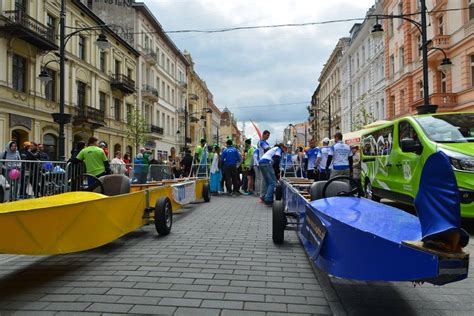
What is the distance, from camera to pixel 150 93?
44219 mm

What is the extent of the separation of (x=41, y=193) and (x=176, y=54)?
51576 millimetres

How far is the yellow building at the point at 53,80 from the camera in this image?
21.3 metres

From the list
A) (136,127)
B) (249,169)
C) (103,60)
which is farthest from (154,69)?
(249,169)

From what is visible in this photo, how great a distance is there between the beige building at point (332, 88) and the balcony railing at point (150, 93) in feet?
68.0

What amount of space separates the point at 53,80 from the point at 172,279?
25.6 meters

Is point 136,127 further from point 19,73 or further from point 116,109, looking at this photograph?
point 19,73

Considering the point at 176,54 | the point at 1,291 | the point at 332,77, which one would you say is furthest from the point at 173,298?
the point at 332,77

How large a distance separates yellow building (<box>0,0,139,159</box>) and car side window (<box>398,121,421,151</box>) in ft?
64.0

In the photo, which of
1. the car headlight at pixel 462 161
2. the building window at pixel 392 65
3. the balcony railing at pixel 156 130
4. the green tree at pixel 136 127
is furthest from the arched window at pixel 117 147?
the car headlight at pixel 462 161

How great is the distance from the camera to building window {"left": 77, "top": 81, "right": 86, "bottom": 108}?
30031 mm

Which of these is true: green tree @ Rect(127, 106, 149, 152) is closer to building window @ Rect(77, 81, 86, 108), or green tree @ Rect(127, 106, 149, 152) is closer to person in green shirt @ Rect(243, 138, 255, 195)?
building window @ Rect(77, 81, 86, 108)

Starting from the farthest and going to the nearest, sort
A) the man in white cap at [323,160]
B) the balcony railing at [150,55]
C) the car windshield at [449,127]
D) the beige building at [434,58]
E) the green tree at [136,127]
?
the balcony railing at [150,55] → the green tree at [136,127] → the beige building at [434,58] → the man in white cap at [323,160] → the car windshield at [449,127]

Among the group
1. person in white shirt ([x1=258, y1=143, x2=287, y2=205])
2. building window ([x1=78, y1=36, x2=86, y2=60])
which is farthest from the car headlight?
building window ([x1=78, y1=36, x2=86, y2=60])

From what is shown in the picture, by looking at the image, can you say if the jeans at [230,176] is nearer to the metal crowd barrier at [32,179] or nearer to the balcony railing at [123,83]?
the metal crowd barrier at [32,179]
